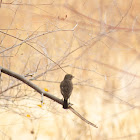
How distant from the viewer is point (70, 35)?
224 cm

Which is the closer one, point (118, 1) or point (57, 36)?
point (57, 36)

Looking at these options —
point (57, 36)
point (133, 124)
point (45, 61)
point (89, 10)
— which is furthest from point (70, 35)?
point (133, 124)

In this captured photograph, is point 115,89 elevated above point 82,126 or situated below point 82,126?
above

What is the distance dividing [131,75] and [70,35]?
0.74m

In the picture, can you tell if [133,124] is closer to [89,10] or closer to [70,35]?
[70,35]

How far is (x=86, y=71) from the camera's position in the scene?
7.04 ft

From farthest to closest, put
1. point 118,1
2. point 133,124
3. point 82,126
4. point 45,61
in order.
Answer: point 118,1
point 133,124
point 82,126
point 45,61

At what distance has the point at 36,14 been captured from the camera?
84.2 inches

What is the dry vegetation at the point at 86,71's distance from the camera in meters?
2.01

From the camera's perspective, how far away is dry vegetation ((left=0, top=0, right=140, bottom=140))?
79.2 inches

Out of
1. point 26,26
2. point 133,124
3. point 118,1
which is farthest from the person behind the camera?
point 118,1

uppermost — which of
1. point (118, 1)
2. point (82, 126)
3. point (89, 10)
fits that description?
point (118, 1)

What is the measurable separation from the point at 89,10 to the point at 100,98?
2.94 feet

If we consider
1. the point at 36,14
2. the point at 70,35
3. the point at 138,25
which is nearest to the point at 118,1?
the point at 138,25
